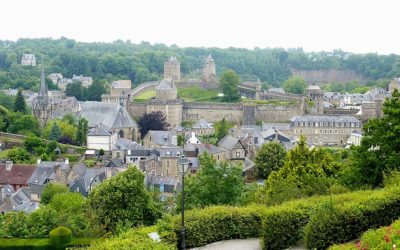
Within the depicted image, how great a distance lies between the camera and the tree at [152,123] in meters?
65.9

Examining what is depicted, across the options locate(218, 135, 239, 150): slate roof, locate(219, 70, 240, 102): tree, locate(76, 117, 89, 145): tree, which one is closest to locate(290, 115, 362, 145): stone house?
locate(218, 135, 239, 150): slate roof

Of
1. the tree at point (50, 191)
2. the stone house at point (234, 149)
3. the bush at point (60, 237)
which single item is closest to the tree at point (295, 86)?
the stone house at point (234, 149)

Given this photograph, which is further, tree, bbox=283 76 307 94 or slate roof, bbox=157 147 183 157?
tree, bbox=283 76 307 94

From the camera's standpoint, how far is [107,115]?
212ft

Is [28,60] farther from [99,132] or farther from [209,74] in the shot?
[99,132]

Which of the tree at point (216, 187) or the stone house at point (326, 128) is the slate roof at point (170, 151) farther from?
the tree at point (216, 187)

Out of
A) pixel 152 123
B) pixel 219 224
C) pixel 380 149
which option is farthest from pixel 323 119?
pixel 219 224

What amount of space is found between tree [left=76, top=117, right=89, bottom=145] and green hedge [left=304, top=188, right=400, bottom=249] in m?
45.0

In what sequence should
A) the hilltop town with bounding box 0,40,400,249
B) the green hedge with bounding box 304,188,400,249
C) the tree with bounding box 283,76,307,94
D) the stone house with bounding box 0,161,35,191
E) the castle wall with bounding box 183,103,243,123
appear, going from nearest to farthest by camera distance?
the green hedge with bounding box 304,188,400,249 → the hilltop town with bounding box 0,40,400,249 → the stone house with bounding box 0,161,35,191 → the castle wall with bounding box 183,103,243,123 → the tree with bounding box 283,76,307,94

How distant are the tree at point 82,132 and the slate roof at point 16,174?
13239 mm

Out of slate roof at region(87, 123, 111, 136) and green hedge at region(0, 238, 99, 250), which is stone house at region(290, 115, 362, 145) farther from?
green hedge at region(0, 238, 99, 250)

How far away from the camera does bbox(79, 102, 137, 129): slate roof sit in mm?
63350

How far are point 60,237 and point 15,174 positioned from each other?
25864mm

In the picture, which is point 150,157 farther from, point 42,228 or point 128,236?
point 128,236
